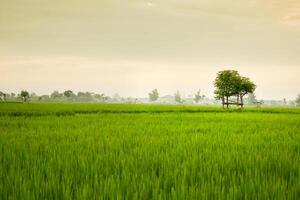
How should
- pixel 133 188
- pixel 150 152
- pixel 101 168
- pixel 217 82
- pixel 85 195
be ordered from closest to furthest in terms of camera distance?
pixel 85 195
pixel 133 188
pixel 101 168
pixel 150 152
pixel 217 82

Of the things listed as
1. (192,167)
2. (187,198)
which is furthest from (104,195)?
(192,167)

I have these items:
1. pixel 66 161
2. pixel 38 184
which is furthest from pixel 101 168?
pixel 38 184

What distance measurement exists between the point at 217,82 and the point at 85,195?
139 feet

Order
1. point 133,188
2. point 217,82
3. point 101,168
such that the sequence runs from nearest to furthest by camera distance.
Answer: point 133,188 → point 101,168 → point 217,82

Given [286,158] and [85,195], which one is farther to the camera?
[286,158]

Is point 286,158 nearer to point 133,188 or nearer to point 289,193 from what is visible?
point 289,193

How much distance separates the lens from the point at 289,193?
102 inches

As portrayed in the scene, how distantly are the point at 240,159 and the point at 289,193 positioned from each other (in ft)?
5.68

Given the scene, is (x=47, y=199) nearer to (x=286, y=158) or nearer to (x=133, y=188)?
(x=133, y=188)

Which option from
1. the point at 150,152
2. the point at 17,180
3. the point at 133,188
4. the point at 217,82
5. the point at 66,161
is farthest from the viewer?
the point at 217,82

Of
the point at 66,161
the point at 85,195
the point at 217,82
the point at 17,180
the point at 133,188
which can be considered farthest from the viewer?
the point at 217,82

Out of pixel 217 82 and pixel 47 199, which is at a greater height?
pixel 217 82

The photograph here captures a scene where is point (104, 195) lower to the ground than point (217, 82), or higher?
lower

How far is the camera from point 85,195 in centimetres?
244
